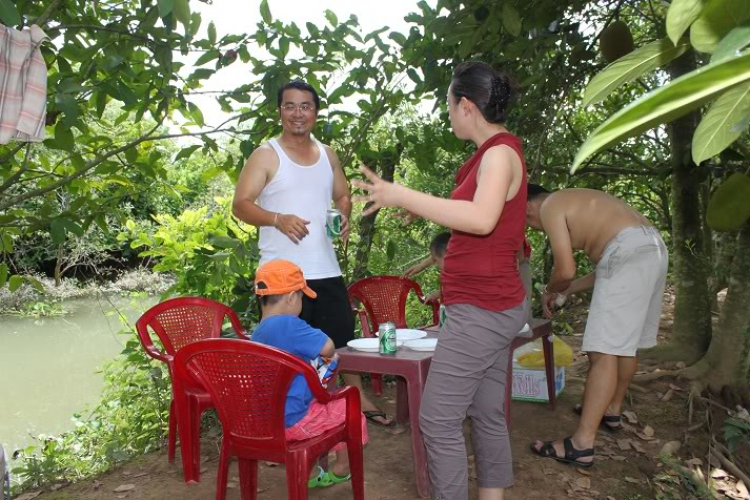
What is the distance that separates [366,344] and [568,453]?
1.02m

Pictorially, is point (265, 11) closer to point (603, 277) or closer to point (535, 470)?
point (603, 277)

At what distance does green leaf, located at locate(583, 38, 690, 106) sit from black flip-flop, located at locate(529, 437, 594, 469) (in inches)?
106

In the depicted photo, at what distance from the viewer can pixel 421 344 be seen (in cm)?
271

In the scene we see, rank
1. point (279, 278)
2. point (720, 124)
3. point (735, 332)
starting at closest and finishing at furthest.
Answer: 1. point (720, 124)
2. point (279, 278)
3. point (735, 332)

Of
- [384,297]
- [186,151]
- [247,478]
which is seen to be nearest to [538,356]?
[384,297]

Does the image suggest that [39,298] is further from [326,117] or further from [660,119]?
[660,119]

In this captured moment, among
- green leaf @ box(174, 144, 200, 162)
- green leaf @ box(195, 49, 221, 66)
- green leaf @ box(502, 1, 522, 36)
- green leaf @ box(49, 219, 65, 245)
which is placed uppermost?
green leaf @ box(502, 1, 522, 36)

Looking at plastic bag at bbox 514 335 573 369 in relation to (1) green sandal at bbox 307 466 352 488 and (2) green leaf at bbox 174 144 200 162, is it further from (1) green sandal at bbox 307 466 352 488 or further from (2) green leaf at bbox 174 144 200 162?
(2) green leaf at bbox 174 144 200 162

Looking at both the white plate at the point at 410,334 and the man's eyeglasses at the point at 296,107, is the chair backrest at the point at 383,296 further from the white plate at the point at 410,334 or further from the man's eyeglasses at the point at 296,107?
the man's eyeglasses at the point at 296,107

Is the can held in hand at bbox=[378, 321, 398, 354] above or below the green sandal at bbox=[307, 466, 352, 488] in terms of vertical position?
above

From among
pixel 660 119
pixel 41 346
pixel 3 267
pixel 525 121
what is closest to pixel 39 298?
pixel 41 346

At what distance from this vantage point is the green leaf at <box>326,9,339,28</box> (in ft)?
11.1

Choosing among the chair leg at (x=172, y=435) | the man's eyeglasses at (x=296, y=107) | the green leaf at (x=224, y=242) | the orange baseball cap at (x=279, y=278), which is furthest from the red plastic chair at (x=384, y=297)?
the orange baseball cap at (x=279, y=278)

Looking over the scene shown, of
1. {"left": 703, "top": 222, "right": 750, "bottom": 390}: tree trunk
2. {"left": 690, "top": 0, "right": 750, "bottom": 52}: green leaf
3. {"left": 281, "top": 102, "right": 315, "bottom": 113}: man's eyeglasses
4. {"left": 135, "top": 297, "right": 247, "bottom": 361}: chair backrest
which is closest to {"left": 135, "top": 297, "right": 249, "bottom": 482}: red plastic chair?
{"left": 135, "top": 297, "right": 247, "bottom": 361}: chair backrest
